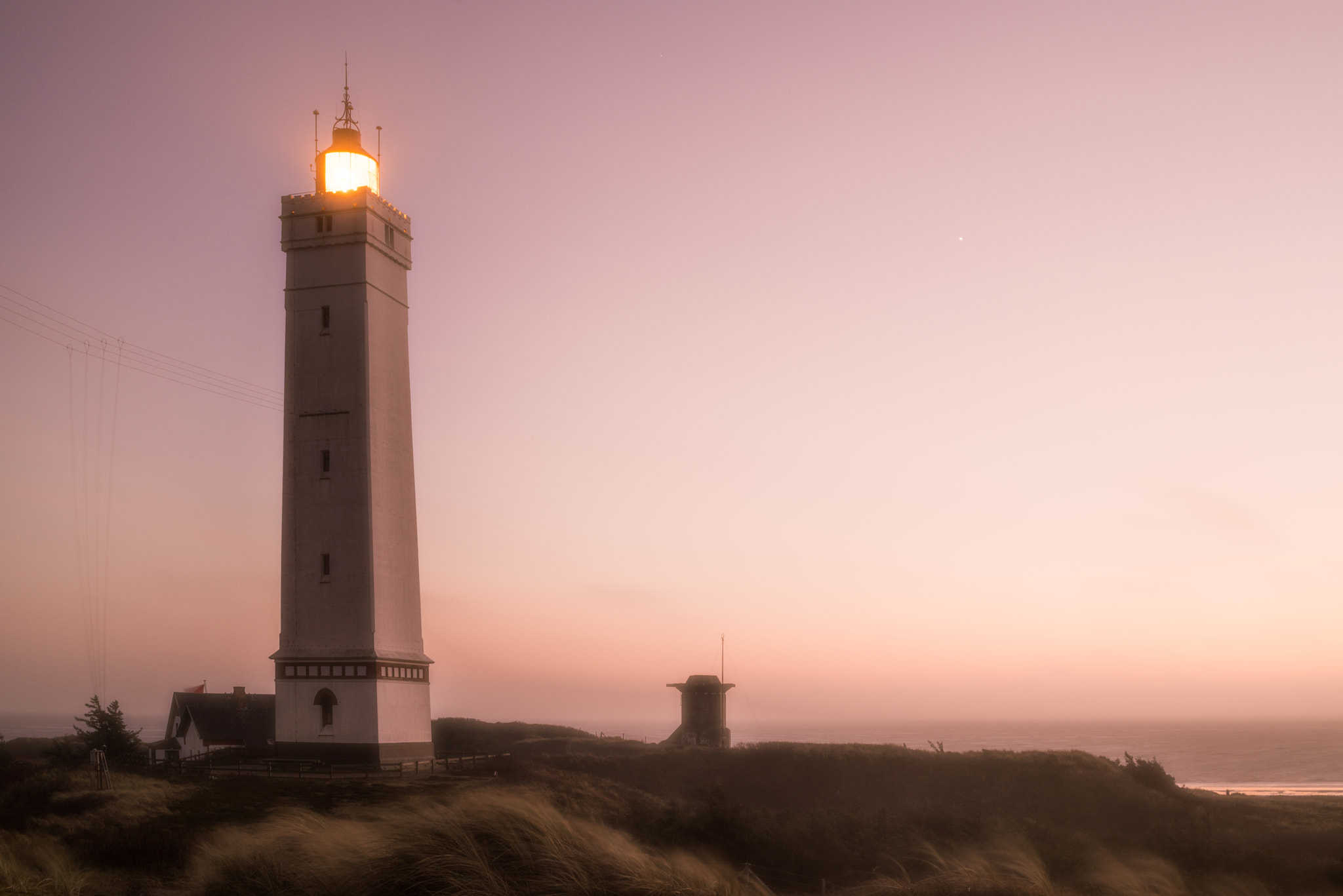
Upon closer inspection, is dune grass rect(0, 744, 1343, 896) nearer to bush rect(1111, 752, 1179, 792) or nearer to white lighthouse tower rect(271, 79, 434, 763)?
bush rect(1111, 752, 1179, 792)

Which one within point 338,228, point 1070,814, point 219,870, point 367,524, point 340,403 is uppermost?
point 338,228

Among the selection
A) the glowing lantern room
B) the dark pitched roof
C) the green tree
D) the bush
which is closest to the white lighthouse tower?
the glowing lantern room

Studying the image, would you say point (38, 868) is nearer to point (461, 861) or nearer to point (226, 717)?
point (461, 861)

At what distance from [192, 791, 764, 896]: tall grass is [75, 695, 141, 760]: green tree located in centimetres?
2868

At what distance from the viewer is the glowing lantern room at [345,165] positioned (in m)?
31.9

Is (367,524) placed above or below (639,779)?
above

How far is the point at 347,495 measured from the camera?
2967cm

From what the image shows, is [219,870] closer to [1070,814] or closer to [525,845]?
[525,845]

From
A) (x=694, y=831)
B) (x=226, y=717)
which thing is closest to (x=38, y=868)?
(x=694, y=831)

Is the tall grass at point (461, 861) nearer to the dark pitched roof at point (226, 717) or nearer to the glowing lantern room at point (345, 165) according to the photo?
the glowing lantern room at point (345, 165)

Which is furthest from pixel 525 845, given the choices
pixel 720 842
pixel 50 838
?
pixel 720 842

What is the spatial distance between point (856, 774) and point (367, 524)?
19267 millimetres

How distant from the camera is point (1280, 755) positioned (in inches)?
4358

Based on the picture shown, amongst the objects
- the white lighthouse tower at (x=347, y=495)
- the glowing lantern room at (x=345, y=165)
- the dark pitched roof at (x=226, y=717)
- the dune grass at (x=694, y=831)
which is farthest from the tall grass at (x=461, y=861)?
the dark pitched roof at (x=226, y=717)
